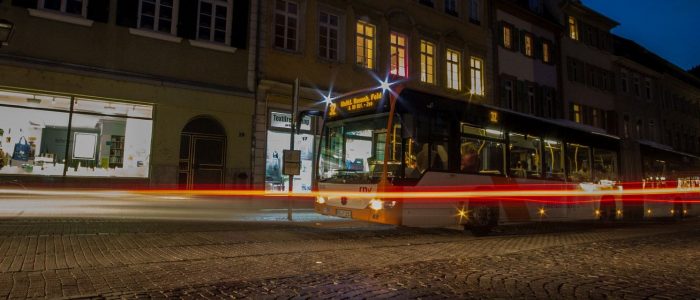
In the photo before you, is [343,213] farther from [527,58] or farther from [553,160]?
[527,58]

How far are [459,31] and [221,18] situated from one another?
41.3 ft

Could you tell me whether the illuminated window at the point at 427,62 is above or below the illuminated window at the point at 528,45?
below

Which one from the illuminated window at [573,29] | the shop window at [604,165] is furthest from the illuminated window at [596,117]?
the shop window at [604,165]

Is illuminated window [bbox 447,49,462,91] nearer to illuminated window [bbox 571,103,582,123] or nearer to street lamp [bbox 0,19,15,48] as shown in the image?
illuminated window [bbox 571,103,582,123]

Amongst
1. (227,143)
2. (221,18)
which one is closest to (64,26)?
(221,18)

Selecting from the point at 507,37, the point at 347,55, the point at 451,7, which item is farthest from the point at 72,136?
the point at 507,37

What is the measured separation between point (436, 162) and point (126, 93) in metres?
10.0

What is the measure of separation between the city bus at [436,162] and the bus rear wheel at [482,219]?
22 millimetres

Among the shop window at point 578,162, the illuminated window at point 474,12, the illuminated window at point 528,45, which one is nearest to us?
the shop window at point 578,162

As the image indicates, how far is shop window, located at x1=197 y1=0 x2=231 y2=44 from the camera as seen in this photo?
15.7 meters

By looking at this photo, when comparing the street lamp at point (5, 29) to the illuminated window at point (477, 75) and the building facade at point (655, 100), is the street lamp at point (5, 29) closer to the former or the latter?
the illuminated window at point (477, 75)

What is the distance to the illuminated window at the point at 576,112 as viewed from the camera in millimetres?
29439

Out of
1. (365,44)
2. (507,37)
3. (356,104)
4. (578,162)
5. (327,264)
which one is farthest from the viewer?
(507,37)

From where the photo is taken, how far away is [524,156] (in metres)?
11.0
